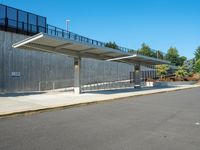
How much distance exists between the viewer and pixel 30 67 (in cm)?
2581

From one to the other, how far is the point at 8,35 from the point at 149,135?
803 inches

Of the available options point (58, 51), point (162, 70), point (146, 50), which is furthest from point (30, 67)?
point (146, 50)

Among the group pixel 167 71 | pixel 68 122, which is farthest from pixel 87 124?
pixel 167 71

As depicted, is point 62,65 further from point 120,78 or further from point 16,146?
point 16,146

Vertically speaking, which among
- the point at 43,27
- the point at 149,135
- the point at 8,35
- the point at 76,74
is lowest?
the point at 149,135

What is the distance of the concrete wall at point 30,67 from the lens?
23.1m

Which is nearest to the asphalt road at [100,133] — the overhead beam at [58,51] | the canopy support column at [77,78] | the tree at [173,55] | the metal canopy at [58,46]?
the metal canopy at [58,46]

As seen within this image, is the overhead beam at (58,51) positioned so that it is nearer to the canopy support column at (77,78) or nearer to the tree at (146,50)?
the canopy support column at (77,78)

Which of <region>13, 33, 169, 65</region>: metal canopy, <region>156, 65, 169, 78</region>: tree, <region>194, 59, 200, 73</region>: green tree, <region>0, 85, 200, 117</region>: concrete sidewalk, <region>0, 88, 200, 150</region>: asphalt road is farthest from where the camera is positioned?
<region>194, 59, 200, 73</region>: green tree

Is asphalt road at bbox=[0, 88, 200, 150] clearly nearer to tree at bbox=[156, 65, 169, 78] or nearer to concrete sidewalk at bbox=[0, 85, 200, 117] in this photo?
concrete sidewalk at bbox=[0, 85, 200, 117]

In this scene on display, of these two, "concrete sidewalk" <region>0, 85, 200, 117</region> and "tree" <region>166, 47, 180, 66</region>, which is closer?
"concrete sidewalk" <region>0, 85, 200, 117</region>

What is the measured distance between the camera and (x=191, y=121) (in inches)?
368

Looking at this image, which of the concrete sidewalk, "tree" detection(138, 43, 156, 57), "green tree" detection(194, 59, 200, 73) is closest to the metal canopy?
the concrete sidewalk

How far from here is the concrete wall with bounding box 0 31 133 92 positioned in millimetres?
23141
